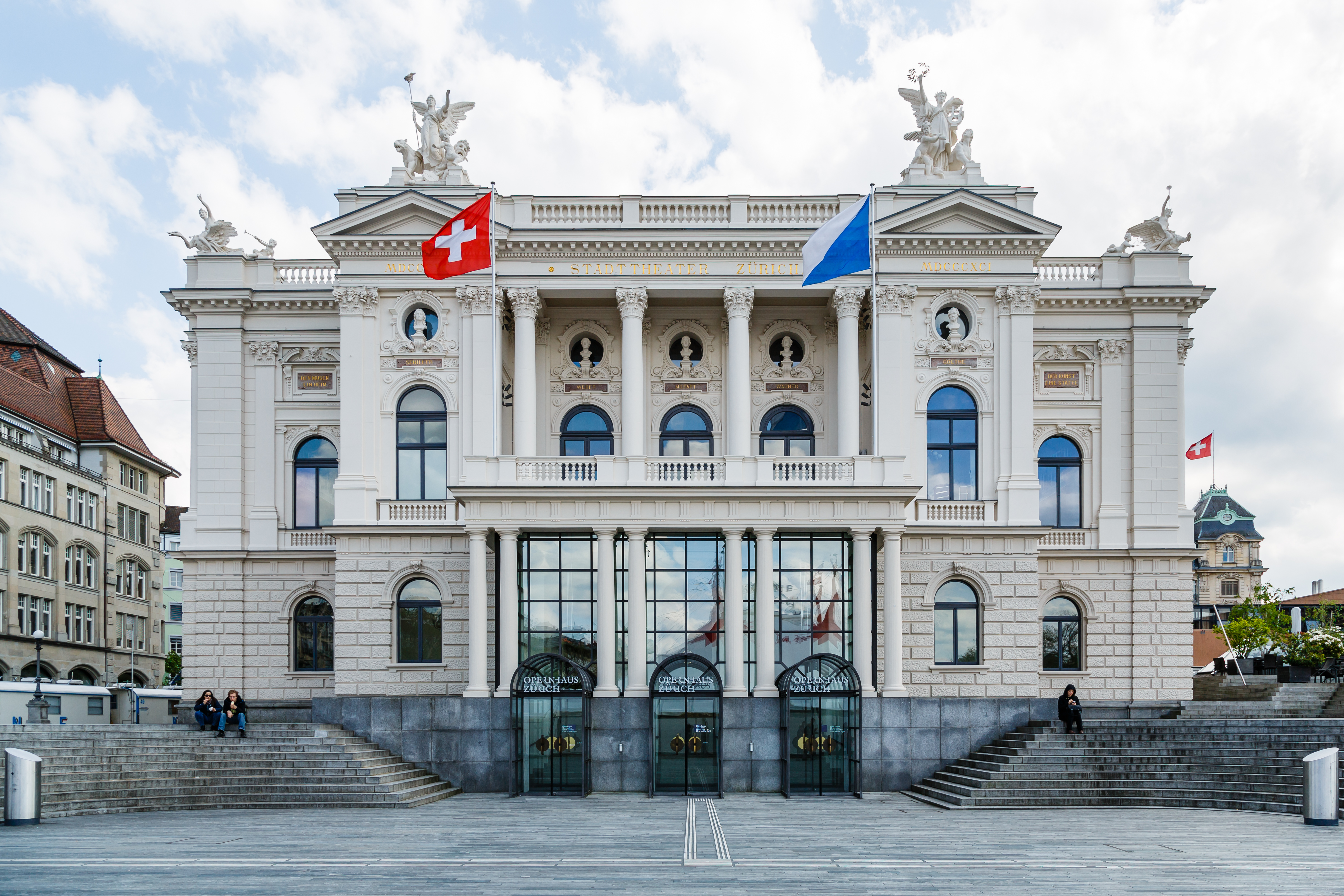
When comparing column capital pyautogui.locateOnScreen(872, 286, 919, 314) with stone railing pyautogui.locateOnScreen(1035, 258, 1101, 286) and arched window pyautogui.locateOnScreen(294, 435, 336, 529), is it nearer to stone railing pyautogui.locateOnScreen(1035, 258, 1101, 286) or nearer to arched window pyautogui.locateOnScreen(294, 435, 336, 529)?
stone railing pyautogui.locateOnScreen(1035, 258, 1101, 286)

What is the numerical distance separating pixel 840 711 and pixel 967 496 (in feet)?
31.7

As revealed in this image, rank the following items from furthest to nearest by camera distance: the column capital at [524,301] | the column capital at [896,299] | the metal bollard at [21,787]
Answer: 1. the column capital at [896,299]
2. the column capital at [524,301]
3. the metal bollard at [21,787]

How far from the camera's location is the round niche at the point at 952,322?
43281 millimetres

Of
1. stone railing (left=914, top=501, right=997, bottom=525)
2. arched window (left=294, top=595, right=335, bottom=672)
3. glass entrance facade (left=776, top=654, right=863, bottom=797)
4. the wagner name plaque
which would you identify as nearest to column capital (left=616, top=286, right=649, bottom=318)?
stone railing (left=914, top=501, right=997, bottom=525)

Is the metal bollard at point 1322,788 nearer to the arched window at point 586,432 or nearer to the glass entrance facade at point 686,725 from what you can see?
the glass entrance facade at point 686,725

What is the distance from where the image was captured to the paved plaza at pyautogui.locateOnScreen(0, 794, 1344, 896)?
1977cm

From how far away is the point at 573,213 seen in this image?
43281 mm

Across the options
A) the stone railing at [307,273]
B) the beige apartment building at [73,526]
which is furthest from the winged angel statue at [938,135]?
the beige apartment building at [73,526]

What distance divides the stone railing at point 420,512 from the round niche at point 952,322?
17391 mm

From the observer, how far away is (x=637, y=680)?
38.0 meters

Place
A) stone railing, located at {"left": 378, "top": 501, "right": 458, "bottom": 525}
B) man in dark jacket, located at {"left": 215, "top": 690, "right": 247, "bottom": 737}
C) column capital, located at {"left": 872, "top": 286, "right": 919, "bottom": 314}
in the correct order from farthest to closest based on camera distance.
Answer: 1. column capital, located at {"left": 872, "top": 286, "right": 919, "bottom": 314}
2. stone railing, located at {"left": 378, "top": 501, "right": 458, "bottom": 525}
3. man in dark jacket, located at {"left": 215, "top": 690, "right": 247, "bottom": 737}

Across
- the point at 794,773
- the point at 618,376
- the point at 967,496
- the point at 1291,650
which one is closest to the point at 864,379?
the point at 967,496

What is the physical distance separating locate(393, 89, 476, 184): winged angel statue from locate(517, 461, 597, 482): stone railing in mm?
12081

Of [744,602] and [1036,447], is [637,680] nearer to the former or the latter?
[744,602]
